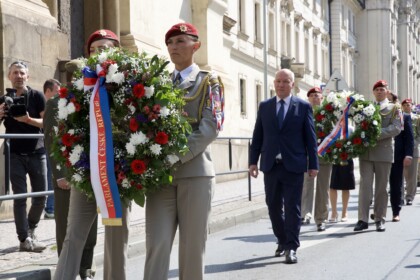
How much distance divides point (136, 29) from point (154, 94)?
520 inches

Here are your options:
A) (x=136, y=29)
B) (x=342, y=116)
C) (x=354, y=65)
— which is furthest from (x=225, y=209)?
(x=354, y=65)

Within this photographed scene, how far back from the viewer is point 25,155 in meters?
9.39

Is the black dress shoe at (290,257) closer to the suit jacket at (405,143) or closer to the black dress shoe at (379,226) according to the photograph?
the black dress shoe at (379,226)

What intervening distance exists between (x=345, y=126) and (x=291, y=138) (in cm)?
355

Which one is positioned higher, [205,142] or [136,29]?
[136,29]

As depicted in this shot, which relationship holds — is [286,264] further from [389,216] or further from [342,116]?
[389,216]

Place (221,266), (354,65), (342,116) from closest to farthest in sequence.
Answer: (221,266)
(342,116)
(354,65)

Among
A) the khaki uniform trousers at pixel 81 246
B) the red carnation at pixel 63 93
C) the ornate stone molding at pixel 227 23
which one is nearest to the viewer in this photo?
the red carnation at pixel 63 93

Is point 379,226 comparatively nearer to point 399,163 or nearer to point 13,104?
point 399,163

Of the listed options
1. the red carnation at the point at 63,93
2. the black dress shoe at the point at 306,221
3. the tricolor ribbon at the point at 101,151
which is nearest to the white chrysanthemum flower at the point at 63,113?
the red carnation at the point at 63,93

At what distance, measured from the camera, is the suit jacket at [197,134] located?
18.2 feet

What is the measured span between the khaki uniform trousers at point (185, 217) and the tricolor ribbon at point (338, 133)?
6.75m

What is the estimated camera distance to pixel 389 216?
46.3ft

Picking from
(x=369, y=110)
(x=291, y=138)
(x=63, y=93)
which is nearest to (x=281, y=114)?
(x=291, y=138)
